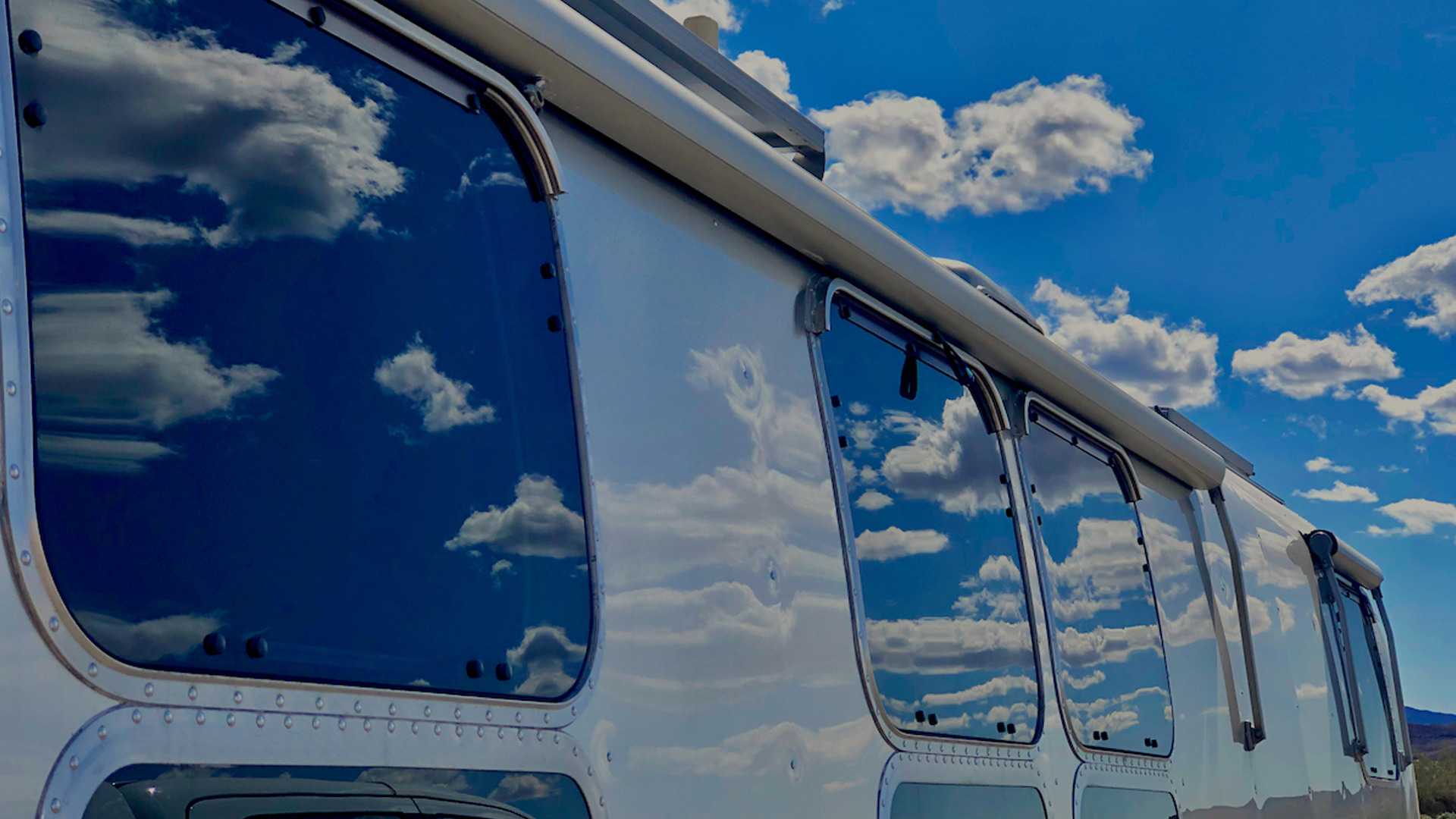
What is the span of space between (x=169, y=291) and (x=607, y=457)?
879 millimetres

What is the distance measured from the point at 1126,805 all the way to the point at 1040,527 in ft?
3.08

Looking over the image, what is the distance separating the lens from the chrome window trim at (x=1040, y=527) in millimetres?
3830

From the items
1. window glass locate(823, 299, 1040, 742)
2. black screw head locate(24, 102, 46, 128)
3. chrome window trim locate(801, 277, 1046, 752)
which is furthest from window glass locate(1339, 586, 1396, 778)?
black screw head locate(24, 102, 46, 128)

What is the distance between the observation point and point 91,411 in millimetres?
1484

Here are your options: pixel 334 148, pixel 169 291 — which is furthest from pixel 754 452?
pixel 169 291

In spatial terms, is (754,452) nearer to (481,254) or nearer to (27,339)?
(481,254)

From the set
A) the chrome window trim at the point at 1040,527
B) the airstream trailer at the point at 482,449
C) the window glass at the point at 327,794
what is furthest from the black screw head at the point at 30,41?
the chrome window trim at the point at 1040,527

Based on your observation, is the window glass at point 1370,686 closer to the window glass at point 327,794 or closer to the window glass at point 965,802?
the window glass at point 965,802

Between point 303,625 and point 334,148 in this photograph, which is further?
point 334,148

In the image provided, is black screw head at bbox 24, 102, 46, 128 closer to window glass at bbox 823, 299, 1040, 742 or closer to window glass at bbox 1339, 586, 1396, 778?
window glass at bbox 823, 299, 1040, 742

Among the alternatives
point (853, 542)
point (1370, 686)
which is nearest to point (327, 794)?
point (853, 542)

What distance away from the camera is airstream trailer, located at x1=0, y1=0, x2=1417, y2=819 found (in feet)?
4.87

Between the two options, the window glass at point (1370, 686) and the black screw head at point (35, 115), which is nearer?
the black screw head at point (35, 115)

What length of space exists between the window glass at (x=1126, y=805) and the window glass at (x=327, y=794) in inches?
90.2
